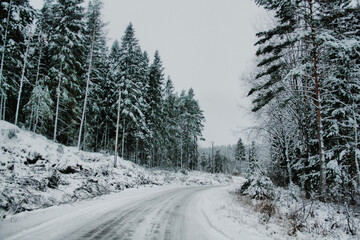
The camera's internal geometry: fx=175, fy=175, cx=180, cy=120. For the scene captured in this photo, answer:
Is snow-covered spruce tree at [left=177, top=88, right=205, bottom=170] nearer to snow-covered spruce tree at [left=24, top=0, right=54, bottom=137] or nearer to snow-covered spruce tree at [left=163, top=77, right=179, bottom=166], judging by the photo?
snow-covered spruce tree at [left=163, top=77, right=179, bottom=166]

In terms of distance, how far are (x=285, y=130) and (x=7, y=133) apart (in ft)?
60.3

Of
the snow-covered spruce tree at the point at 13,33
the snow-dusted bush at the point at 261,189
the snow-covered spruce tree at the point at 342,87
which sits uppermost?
the snow-covered spruce tree at the point at 13,33

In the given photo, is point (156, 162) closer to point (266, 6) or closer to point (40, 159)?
point (40, 159)

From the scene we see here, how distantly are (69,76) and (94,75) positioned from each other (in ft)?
18.2

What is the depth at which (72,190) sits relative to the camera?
334 inches

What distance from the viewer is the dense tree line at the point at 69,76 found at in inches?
643

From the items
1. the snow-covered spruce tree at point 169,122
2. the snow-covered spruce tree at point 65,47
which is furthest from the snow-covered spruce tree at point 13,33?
the snow-covered spruce tree at point 169,122

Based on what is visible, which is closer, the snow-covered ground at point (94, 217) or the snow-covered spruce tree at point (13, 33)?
the snow-covered ground at point (94, 217)

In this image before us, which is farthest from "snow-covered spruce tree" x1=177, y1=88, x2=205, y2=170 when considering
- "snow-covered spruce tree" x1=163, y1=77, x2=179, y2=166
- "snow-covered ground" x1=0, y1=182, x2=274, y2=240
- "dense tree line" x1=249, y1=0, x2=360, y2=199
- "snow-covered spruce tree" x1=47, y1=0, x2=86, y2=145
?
"snow-covered ground" x1=0, y1=182, x2=274, y2=240

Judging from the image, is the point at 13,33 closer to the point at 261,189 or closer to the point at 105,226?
the point at 105,226

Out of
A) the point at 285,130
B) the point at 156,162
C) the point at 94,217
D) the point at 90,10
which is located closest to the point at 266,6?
the point at 285,130

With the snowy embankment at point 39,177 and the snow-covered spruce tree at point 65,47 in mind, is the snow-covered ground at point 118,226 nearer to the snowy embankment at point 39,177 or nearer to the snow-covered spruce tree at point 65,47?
the snowy embankment at point 39,177

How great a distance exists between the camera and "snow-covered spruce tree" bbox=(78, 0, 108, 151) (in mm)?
18656

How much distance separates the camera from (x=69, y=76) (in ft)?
59.2
